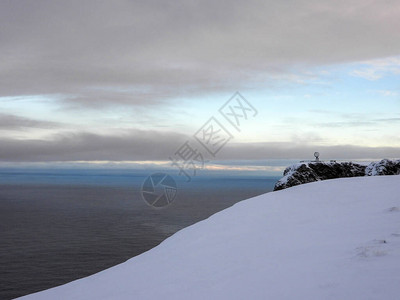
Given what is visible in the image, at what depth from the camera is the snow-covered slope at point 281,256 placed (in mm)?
4980

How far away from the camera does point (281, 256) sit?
646cm

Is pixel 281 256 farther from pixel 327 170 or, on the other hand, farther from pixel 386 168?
pixel 386 168

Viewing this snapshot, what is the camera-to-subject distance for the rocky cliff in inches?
626

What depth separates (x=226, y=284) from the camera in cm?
577

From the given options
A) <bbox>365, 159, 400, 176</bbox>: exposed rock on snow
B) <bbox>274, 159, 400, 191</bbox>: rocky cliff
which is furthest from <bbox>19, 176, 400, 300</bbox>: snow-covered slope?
<bbox>365, 159, 400, 176</bbox>: exposed rock on snow

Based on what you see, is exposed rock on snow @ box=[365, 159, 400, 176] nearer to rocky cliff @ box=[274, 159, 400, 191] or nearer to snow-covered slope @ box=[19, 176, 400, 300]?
rocky cliff @ box=[274, 159, 400, 191]

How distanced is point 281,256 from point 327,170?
11192mm

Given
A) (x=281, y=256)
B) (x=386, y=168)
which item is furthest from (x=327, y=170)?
(x=281, y=256)

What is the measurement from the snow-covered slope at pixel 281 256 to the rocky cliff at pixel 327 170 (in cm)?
467

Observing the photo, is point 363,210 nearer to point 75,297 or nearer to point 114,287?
point 114,287

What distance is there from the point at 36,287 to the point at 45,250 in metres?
18.7

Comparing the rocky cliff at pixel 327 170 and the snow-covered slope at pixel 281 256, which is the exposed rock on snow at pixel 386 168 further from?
the snow-covered slope at pixel 281 256

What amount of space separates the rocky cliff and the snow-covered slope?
15.3 ft

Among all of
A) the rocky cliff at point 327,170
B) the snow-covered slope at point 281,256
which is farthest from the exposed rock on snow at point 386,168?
the snow-covered slope at point 281,256
